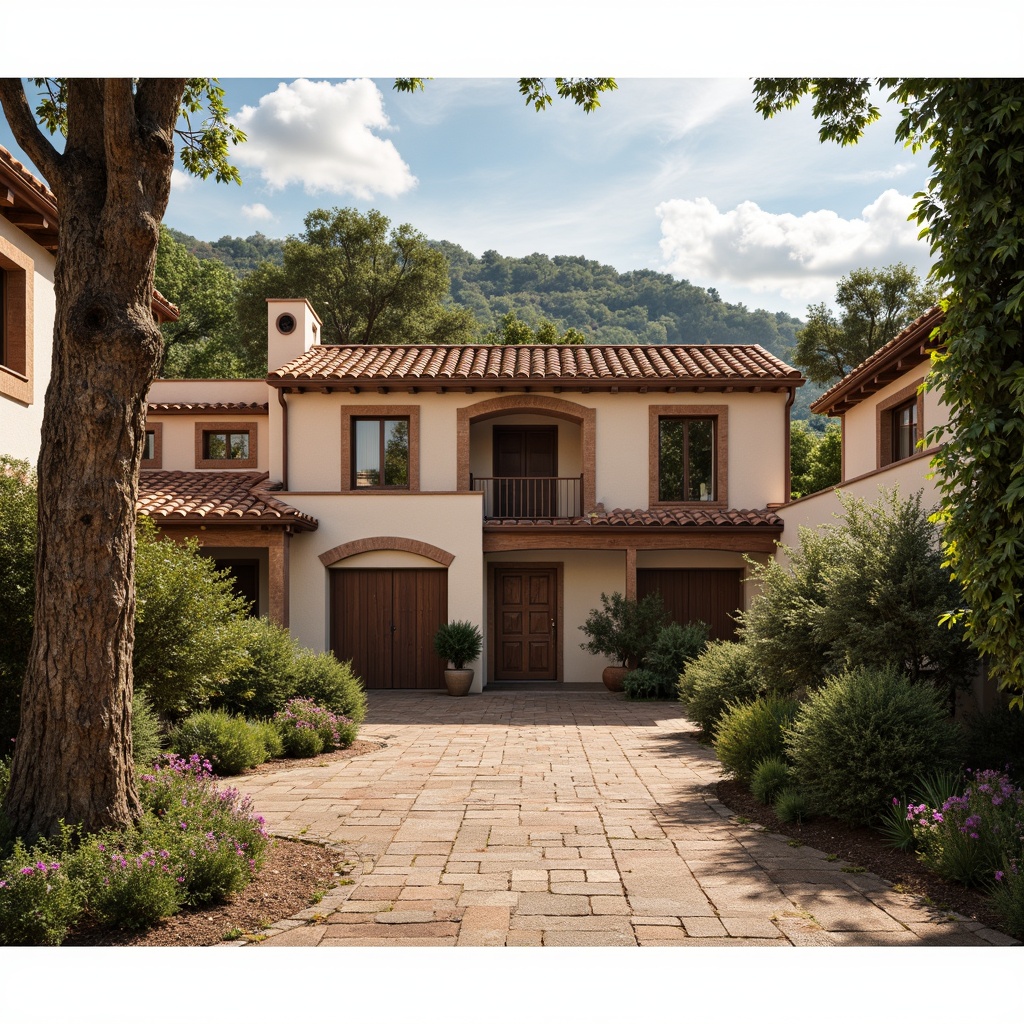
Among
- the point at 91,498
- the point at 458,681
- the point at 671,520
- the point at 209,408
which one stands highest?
the point at 209,408

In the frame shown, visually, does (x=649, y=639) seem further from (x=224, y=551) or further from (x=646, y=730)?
(x=224, y=551)

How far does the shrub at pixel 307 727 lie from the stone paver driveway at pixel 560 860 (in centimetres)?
61

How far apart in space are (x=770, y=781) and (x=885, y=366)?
28.1 feet

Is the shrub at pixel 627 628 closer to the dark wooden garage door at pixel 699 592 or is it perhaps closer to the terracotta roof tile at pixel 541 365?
the dark wooden garage door at pixel 699 592

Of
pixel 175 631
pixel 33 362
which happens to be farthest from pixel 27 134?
pixel 33 362

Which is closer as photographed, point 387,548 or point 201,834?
point 201,834

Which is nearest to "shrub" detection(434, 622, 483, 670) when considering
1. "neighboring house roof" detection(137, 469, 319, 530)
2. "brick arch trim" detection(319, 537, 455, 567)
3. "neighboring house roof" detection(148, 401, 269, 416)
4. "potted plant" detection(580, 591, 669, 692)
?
"brick arch trim" detection(319, 537, 455, 567)

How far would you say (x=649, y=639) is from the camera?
16984 mm

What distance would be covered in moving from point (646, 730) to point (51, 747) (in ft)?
28.2

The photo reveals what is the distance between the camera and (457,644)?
16.8 meters

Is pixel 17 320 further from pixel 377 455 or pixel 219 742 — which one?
pixel 377 455

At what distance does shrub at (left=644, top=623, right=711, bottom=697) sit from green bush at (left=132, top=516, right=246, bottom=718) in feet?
29.1

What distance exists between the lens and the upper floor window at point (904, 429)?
14.5 meters

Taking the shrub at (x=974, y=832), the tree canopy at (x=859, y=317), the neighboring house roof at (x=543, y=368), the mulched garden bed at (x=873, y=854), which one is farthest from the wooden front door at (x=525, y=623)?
the tree canopy at (x=859, y=317)
